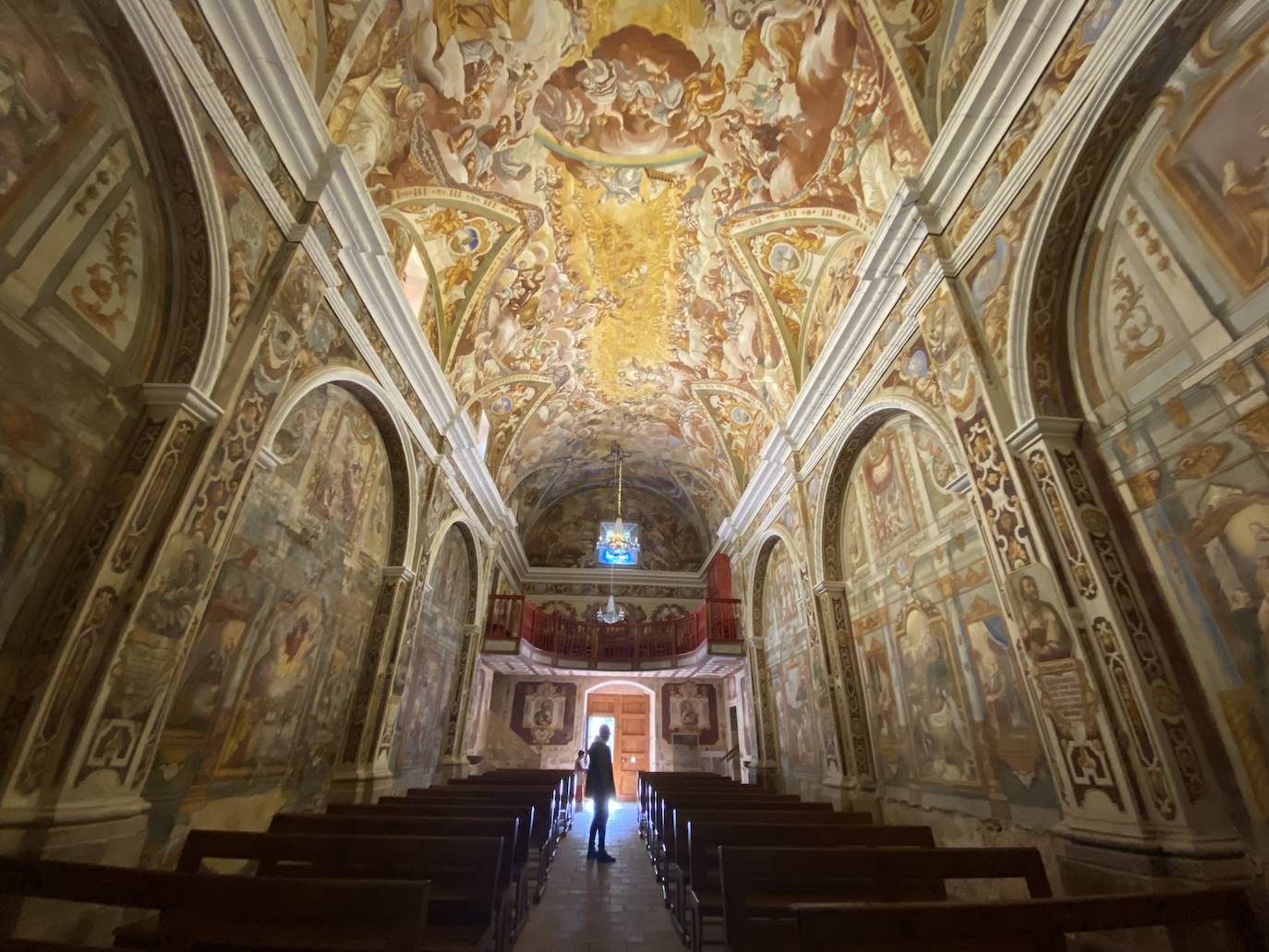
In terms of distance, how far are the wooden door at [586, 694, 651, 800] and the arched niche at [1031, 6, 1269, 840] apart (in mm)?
15153

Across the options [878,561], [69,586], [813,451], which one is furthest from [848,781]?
[69,586]

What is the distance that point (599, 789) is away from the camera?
786cm

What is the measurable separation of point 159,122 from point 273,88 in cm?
118

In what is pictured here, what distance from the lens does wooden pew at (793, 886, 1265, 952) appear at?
199 cm

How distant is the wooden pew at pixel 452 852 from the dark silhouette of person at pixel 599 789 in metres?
3.44

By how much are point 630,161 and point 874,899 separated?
30.3 ft

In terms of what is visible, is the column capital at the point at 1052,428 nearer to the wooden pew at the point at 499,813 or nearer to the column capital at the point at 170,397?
the wooden pew at the point at 499,813

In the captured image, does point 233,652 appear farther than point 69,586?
Yes

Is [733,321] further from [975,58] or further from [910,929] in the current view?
[910,929]

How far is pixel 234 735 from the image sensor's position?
5.18 metres

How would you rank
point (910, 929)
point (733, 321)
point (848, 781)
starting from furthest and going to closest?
point (733, 321), point (848, 781), point (910, 929)

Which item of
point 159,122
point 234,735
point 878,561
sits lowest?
point 234,735

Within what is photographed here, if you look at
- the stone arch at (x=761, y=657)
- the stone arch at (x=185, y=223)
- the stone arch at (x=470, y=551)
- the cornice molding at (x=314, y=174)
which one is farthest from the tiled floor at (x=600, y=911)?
the cornice molding at (x=314, y=174)

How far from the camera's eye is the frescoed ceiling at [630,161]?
6.08m
